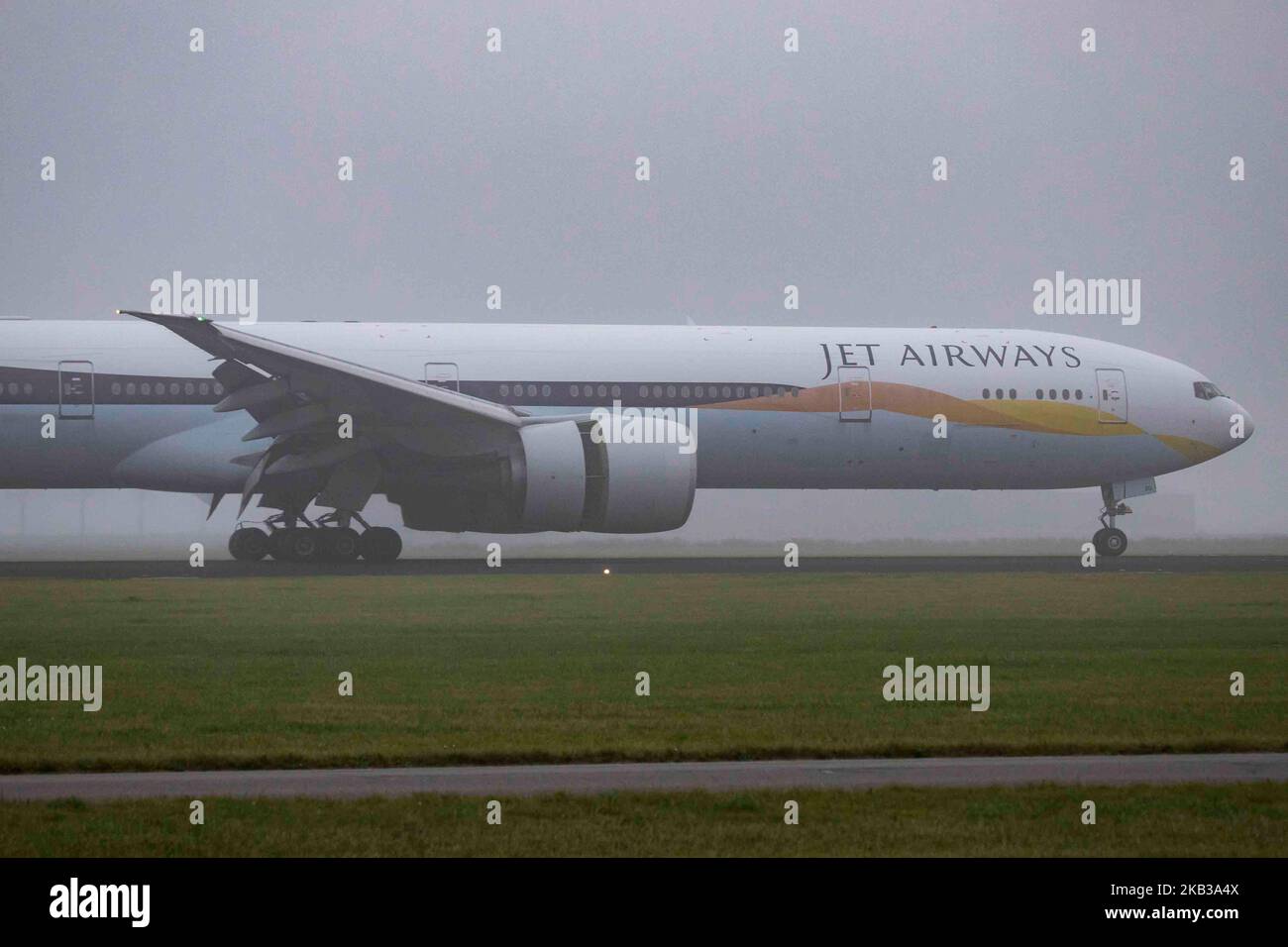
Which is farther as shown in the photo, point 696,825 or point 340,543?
point 340,543

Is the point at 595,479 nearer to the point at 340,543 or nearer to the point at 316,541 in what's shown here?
the point at 340,543

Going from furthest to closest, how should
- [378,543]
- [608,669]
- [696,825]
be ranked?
[378,543]
[608,669]
[696,825]

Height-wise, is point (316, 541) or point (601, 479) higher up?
point (601, 479)

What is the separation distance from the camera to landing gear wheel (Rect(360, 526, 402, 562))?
26.6 meters

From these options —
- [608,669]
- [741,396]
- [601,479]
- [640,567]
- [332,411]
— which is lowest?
[608,669]

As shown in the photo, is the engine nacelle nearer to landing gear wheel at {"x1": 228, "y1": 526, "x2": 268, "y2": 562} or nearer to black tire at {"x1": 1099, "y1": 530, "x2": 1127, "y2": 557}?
landing gear wheel at {"x1": 228, "y1": 526, "x2": 268, "y2": 562}

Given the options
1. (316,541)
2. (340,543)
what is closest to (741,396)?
(340,543)

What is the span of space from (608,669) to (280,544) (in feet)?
46.9

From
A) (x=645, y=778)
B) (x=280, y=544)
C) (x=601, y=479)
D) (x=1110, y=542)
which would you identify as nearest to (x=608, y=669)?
(x=645, y=778)

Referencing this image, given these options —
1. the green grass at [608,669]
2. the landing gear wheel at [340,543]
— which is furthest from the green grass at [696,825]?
the landing gear wheel at [340,543]

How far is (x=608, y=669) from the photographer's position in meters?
13.3

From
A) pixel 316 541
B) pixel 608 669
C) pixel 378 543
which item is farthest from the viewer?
pixel 378 543

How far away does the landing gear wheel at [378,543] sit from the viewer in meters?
26.6
